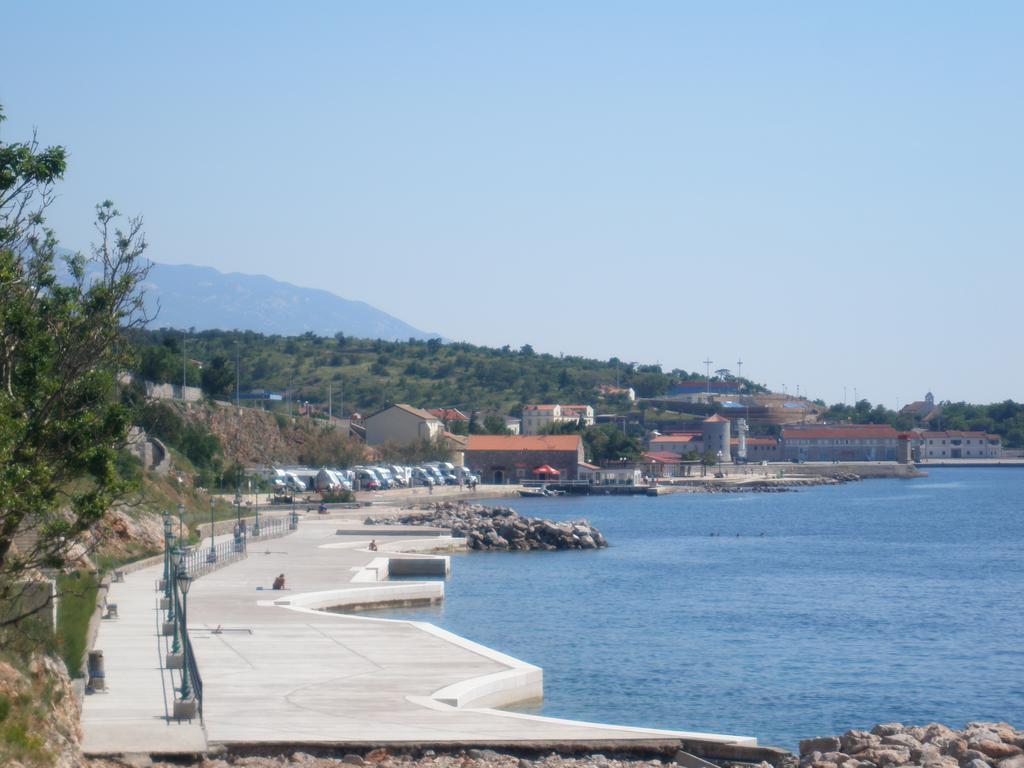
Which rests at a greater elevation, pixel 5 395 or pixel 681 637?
pixel 5 395

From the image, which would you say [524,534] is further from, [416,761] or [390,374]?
[390,374]

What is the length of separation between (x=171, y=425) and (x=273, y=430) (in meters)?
26.7

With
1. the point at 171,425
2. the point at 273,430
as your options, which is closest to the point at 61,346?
the point at 171,425

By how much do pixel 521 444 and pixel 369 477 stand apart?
27.5 metres

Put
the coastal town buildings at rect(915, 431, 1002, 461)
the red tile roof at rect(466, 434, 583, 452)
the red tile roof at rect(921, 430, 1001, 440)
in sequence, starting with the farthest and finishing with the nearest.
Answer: the coastal town buildings at rect(915, 431, 1002, 461) → the red tile roof at rect(921, 430, 1001, 440) → the red tile roof at rect(466, 434, 583, 452)

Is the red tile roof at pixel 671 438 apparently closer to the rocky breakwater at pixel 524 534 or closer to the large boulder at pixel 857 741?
the rocky breakwater at pixel 524 534

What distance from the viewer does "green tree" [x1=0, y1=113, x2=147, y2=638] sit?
11.7 m

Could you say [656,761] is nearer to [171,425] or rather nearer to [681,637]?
[681,637]

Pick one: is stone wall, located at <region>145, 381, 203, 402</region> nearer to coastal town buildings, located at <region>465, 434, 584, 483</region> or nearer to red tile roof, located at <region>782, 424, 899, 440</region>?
coastal town buildings, located at <region>465, 434, 584, 483</region>

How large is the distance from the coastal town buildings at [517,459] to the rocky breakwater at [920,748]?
9324cm

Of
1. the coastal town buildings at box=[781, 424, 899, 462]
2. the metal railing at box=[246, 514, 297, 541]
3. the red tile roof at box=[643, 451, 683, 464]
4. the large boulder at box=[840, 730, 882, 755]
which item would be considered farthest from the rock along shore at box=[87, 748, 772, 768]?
the coastal town buildings at box=[781, 424, 899, 462]

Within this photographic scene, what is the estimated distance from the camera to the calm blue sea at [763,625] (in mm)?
20828

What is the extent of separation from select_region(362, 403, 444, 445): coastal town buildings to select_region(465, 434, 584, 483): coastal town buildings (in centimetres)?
381

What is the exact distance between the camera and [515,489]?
9988cm
